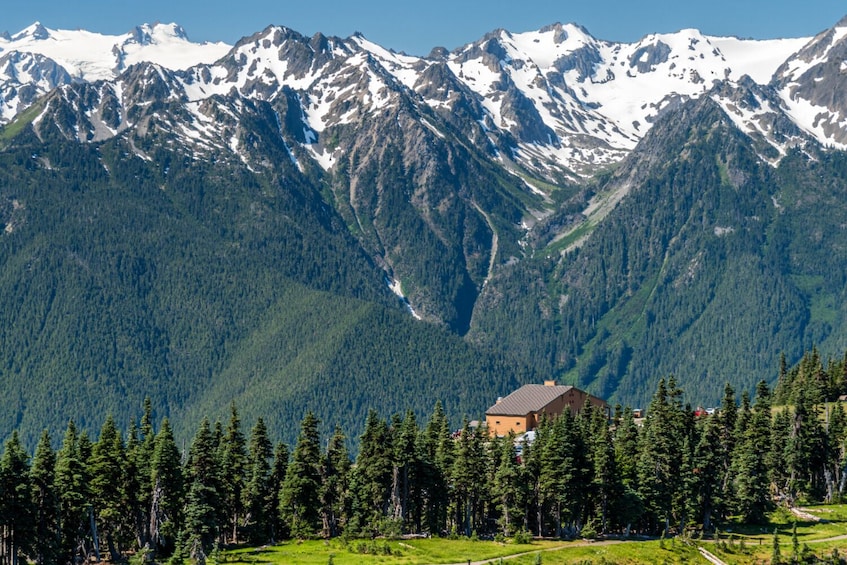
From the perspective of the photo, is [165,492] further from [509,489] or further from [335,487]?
[509,489]

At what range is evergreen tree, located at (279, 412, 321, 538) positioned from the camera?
474ft

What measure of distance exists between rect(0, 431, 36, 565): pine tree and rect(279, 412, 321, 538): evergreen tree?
3270cm

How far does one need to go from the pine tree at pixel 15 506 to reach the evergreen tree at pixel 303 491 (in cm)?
3270

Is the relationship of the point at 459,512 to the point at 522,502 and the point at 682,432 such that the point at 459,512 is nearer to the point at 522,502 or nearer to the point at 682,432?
the point at 522,502

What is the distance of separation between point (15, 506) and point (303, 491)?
37.1 metres

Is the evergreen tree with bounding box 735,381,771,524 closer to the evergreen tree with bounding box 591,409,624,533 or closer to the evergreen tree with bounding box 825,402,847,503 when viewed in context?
the evergreen tree with bounding box 825,402,847,503

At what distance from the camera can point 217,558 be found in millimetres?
119812

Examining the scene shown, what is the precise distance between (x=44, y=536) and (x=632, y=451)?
6651cm

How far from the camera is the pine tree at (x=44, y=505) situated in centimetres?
12019

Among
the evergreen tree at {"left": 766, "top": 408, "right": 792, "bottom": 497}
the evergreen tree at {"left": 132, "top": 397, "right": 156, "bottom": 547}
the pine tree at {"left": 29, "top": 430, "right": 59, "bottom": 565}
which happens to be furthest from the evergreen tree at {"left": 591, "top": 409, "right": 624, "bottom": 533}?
the pine tree at {"left": 29, "top": 430, "right": 59, "bottom": 565}

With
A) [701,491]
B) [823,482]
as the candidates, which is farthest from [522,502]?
[823,482]

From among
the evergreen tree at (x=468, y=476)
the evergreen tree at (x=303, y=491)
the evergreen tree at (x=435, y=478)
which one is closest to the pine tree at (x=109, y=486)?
the evergreen tree at (x=303, y=491)

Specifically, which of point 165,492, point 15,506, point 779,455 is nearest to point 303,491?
point 165,492

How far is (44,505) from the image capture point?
121750 mm
